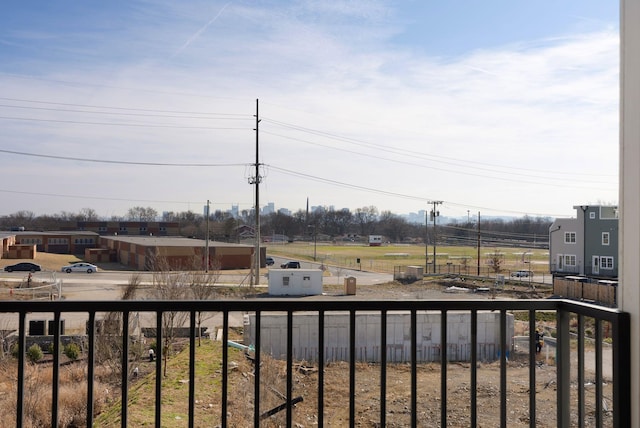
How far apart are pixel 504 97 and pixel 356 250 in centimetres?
1983

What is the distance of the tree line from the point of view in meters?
32.8

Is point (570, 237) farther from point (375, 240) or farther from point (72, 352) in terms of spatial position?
point (375, 240)

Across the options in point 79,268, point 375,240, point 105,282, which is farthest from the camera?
point 375,240

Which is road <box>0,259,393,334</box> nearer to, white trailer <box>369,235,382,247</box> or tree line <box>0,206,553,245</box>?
tree line <box>0,206,553,245</box>

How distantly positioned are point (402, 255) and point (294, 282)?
14.7 metres

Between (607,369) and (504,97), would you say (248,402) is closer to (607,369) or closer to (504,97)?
(607,369)

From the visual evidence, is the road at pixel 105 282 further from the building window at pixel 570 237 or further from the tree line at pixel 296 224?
the tree line at pixel 296 224

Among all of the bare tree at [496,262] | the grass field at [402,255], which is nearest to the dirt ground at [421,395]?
the bare tree at [496,262]

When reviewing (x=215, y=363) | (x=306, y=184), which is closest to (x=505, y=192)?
(x=306, y=184)

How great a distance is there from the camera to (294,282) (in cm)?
1841

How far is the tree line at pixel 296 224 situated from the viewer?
32781 mm

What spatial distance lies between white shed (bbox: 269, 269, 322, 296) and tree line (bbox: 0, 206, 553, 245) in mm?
12991

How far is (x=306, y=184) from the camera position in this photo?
4328 cm

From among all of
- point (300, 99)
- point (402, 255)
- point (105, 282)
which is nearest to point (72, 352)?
point (300, 99)
